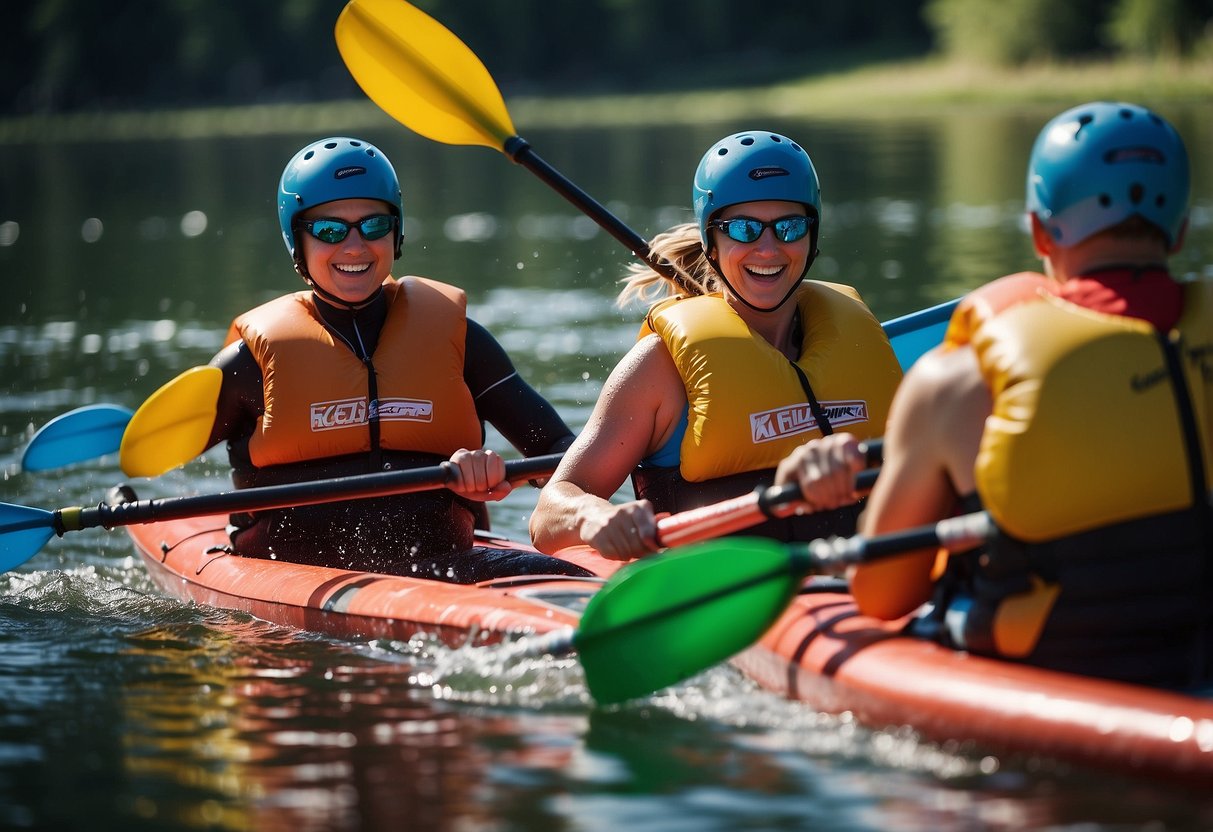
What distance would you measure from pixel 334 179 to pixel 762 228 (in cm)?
161

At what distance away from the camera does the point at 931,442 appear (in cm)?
365

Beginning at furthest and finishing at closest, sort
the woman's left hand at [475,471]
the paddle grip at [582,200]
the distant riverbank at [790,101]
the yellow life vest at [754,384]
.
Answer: the distant riverbank at [790,101]
the paddle grip at [582,200]
the woman's left hand at [475,471]
the yellow life vest at [754,384]

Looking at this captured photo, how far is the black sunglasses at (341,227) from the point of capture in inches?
232

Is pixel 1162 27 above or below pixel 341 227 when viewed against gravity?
above

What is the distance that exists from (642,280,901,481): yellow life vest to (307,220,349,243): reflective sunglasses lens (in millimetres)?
1258

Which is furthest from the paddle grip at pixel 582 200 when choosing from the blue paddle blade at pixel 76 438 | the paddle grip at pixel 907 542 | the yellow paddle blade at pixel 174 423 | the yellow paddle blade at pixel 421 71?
the paddle grip at pixel 907 542

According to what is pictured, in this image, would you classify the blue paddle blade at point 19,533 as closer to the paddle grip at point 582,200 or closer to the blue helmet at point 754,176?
the paddle grip at point 582,200

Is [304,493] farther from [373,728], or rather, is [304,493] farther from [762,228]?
[762,228]

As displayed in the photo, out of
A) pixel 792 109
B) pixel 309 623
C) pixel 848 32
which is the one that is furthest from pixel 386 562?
pixel 848 32

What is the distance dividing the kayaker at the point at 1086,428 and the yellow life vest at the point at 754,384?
1.27m

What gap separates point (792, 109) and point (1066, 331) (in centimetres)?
4038

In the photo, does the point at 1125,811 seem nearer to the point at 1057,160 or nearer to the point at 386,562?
the point at 1057,160

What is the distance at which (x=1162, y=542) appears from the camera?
3.54 m

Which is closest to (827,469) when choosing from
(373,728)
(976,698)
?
(976,698)
